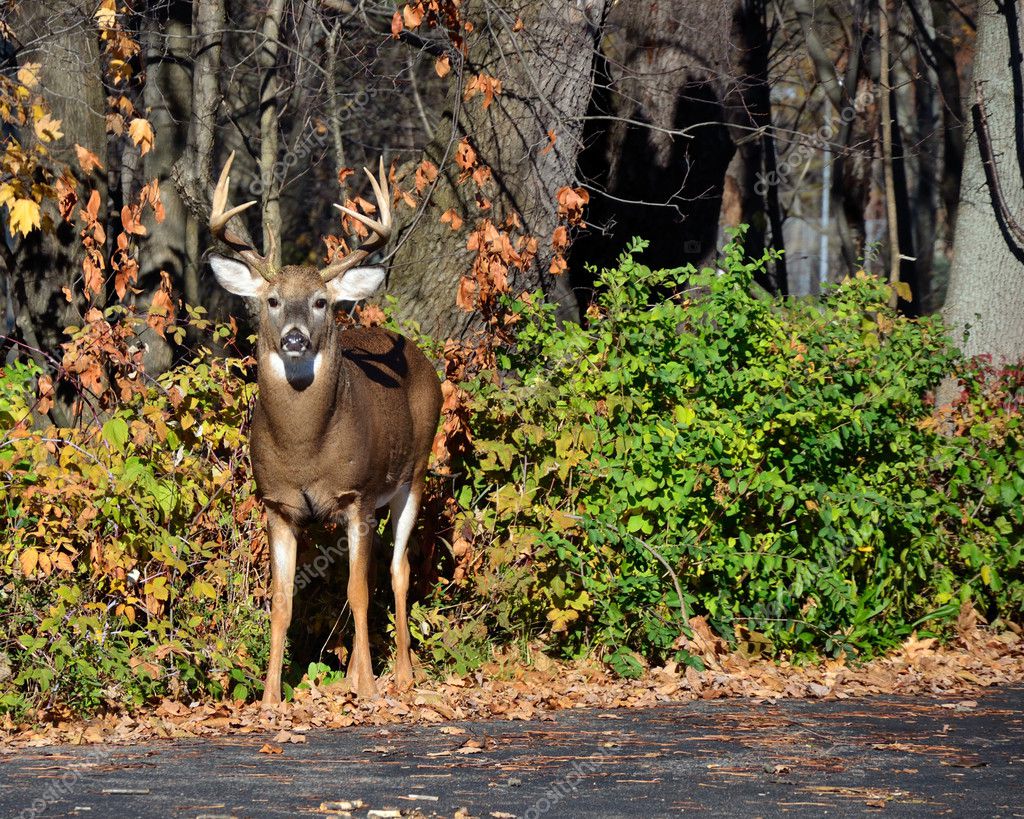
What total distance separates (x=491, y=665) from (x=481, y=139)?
3.68 meters

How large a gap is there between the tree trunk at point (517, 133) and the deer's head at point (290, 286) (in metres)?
2.12

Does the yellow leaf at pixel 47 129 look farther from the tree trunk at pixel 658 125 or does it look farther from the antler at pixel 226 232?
the tree trunk at pixel 658 125

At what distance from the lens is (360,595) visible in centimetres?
824

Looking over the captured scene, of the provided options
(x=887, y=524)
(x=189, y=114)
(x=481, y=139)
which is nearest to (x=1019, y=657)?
(x=887, y=524)

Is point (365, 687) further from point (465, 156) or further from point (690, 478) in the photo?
point (465, 156)

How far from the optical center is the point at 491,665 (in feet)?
29.3

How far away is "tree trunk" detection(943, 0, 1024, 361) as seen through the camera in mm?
12438

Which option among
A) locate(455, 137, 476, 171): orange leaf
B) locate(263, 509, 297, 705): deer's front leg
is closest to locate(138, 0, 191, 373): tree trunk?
locate(455, 137, 476, 171): orange leaf

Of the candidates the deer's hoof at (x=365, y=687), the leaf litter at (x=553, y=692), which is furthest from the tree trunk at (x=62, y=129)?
the deer's hoof at (x=365, y=687)

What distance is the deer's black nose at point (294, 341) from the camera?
7.65 metres

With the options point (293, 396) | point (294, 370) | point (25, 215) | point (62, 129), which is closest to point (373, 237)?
point (294, 370)

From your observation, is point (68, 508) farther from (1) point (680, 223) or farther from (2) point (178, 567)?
(1) point (680, 223)

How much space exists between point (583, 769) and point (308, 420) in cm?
247

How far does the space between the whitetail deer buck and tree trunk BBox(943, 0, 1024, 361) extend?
19.7 ft
